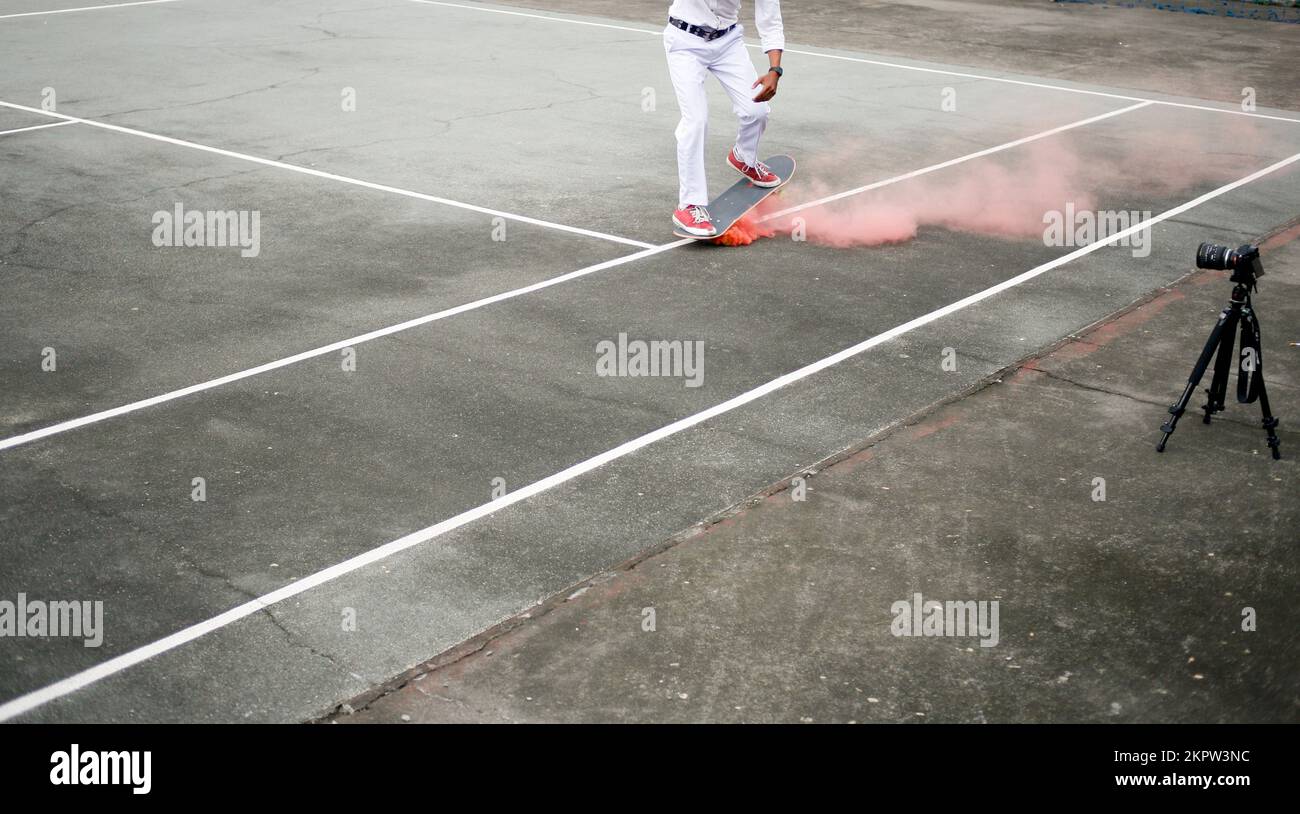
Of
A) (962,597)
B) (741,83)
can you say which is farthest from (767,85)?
(962,597)

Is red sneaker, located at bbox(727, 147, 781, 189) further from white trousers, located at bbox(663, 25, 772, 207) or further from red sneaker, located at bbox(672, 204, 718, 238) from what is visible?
red sneaker, located at bbox(672, 204, 718, 238)

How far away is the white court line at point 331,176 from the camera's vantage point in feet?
36.6

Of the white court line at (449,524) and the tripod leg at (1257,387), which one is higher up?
the tripod leg at (1257,387)

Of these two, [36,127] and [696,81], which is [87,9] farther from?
[696,81]

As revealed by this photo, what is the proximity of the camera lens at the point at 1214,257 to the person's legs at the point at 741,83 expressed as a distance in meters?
5.04

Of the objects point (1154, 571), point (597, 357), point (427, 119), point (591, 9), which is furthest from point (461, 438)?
point (591, 9)

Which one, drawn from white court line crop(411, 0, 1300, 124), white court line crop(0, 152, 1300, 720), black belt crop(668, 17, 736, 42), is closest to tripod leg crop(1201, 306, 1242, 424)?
white court line crop(0, 152, 1300, 720)

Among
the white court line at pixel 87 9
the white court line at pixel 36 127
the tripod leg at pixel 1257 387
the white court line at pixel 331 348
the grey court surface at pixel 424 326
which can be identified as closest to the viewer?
the grey court surface at pixel 424 326

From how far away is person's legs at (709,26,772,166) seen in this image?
1116cm

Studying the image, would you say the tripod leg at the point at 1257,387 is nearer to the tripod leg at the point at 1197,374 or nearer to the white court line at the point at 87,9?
the tripod leg at the point at 1197,374

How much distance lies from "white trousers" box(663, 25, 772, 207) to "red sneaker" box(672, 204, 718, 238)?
0.07m

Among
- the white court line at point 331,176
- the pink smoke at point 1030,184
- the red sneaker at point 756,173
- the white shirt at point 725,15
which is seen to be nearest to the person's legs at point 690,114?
the white shirt at point 725,15

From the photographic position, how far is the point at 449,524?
641 cm
